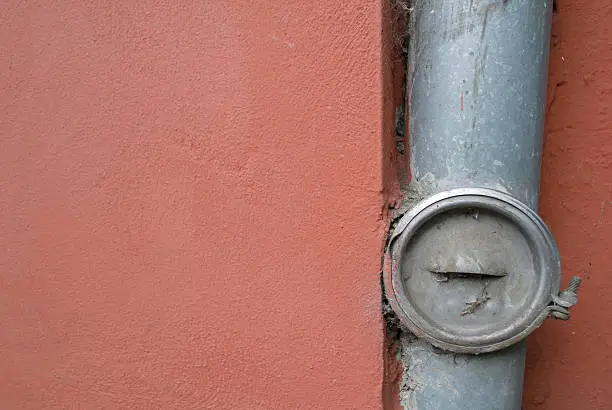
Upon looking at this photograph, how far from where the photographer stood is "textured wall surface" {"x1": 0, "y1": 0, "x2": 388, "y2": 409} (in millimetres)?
965

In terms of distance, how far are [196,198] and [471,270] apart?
0.63 m

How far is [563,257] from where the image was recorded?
105 centimetres

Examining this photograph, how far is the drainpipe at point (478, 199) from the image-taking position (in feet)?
2.86

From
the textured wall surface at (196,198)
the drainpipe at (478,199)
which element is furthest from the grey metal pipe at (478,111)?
the textured wall surface at (196,198)

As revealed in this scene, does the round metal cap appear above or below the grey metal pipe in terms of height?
below

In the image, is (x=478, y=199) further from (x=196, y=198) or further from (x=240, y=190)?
(x=196, y=198)

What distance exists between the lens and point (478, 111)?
0.89 meters

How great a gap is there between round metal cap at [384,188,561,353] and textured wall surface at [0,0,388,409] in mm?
74

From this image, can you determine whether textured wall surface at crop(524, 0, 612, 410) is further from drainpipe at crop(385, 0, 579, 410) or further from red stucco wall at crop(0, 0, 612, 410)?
drainpipe at crop(385, 0, 579, 410)

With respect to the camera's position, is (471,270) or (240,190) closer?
(471,270)

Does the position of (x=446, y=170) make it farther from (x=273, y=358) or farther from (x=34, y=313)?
(x=34, y=313)

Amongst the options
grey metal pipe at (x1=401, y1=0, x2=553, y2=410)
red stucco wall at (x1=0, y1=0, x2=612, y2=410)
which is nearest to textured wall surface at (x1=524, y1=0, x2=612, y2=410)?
red stucco wall at (x1=0, y1=0, x2=612, y2=410)

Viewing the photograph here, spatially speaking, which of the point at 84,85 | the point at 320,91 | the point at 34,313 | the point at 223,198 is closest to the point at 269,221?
the point at 223,198

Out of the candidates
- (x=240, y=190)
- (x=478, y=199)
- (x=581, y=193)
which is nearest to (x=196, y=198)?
(x=240, y=190)
